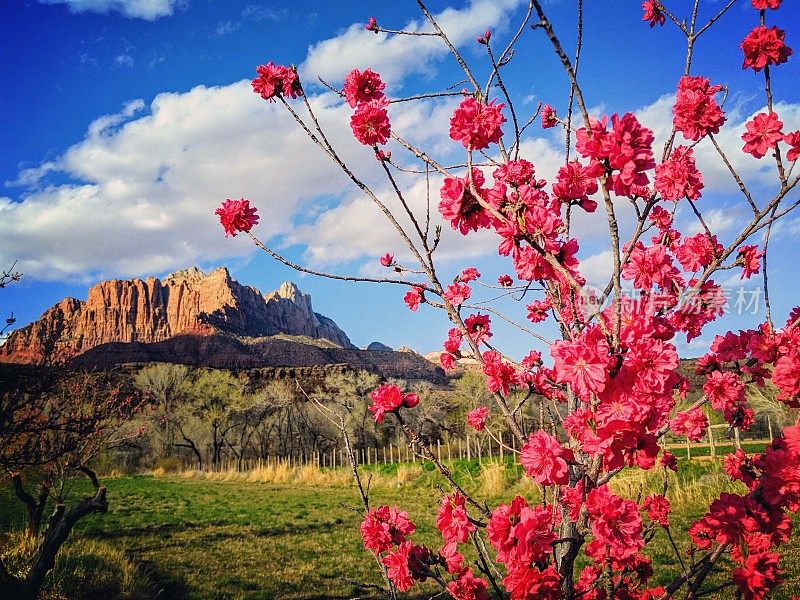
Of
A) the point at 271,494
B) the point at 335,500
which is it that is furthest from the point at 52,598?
the point at 271,494

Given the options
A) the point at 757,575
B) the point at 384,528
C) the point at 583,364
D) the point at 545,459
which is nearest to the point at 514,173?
the point at 583,364

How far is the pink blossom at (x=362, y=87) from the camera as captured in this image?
2.37m

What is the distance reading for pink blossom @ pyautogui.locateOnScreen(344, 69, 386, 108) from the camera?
237 centimetres

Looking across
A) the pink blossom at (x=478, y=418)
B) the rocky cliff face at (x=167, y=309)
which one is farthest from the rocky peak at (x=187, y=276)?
the pink blossom at (x=478, y=418)

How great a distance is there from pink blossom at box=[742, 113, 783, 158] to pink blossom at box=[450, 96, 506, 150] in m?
1.18

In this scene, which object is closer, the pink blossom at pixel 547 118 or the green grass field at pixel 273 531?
the pink blossom at pixel 547 118

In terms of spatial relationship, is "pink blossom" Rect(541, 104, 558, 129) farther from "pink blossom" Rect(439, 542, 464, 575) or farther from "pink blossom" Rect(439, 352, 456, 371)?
"pink blossom" Rect(439, 542, 464, 575)

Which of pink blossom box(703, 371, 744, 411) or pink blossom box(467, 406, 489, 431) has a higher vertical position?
pink blossom box(703, 371, 744, 411)

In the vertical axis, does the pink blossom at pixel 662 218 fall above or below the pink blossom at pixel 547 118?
below

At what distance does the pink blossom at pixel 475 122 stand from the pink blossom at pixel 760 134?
3.88 feet

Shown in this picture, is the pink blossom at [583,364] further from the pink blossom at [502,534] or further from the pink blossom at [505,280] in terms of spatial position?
the pink blossom at [505,280]

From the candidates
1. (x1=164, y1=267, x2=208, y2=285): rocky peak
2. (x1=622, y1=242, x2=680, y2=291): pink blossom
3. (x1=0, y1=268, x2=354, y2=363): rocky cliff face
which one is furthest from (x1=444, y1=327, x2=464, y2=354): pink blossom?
(x1=164, y1=267, x2=208, y2=285): rocky peak

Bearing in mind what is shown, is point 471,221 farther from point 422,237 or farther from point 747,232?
point 747,232

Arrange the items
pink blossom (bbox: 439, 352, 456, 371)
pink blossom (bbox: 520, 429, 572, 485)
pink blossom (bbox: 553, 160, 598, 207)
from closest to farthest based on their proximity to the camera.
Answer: pink blossom (bbox: 520, 429, 572, 485), pink blossom (bbox: 553, 160, 598, 207), pink blossom (bbox: 439, 352, 456, 371)
